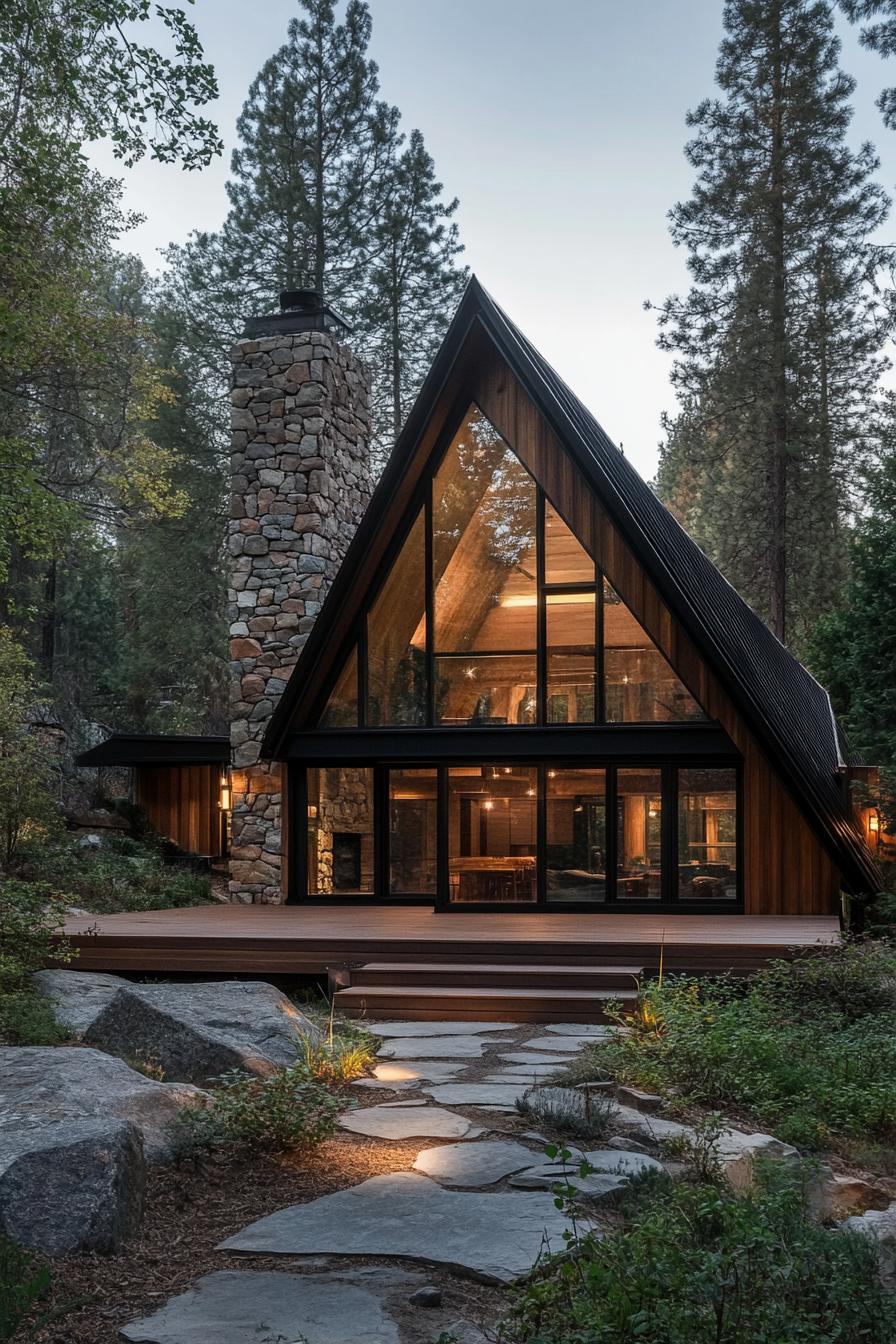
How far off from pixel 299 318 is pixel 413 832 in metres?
6.56

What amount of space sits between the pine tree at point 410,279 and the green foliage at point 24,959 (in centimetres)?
1637

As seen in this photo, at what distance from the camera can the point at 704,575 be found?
14453 mm

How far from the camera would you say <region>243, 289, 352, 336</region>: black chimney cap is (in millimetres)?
14219

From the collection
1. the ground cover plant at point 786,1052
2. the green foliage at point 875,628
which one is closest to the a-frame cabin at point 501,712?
the green foliage at point 875,628

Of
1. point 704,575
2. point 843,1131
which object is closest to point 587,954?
point 843,1131

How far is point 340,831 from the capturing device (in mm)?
13289

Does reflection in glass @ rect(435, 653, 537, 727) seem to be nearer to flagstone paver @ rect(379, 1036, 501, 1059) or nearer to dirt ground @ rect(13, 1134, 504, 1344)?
flagstone paver @ rect(379, 1036, 501, 1059)

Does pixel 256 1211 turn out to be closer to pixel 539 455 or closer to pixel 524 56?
pixel 539 455

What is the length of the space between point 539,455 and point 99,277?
410 inches

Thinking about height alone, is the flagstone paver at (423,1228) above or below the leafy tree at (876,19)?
below

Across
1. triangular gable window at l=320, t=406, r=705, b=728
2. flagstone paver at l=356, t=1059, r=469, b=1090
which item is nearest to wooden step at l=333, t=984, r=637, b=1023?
flagstone paver at l=356, t=1059, r=469, b=1090

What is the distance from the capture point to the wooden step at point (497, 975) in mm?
8734

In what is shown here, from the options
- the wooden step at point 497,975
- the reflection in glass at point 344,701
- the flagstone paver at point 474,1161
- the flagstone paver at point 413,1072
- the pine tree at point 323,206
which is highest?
the pine tree at point 323,206

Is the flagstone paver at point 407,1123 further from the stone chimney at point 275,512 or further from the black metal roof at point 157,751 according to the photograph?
the black metal roof at point 157,751
